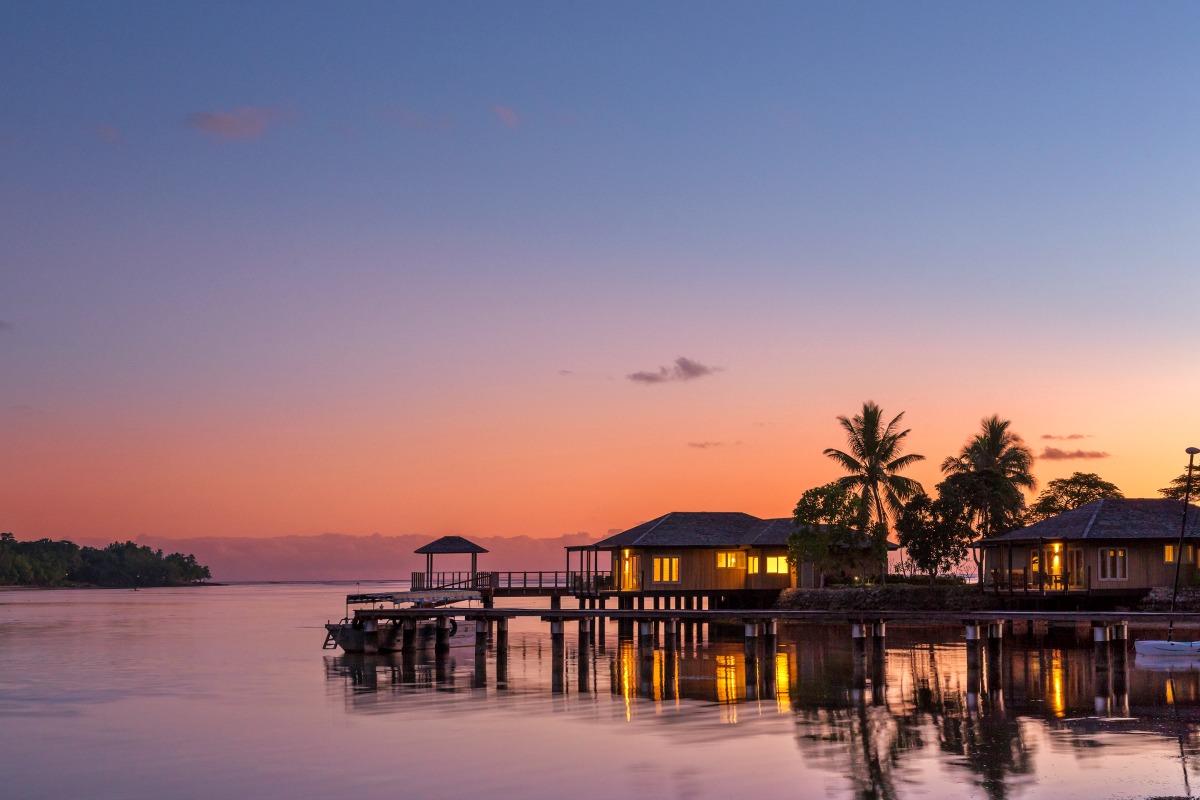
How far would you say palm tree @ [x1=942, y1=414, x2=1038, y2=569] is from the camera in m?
68.4

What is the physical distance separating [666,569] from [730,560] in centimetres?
397

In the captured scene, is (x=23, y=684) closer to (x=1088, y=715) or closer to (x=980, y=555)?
(x=1088, y=715)

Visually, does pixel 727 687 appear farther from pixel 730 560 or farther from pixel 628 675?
pixel 730 560

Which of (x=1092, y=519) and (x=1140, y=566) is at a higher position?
(x=1092, y=519)

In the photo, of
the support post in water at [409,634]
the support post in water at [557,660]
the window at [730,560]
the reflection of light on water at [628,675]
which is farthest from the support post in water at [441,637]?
the window at [730,560]

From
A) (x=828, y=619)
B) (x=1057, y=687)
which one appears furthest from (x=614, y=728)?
(x=828, y=619)

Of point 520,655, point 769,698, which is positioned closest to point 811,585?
point 520,655

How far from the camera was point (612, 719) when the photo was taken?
32.6m

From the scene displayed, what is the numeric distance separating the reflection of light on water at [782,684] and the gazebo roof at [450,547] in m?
19.8

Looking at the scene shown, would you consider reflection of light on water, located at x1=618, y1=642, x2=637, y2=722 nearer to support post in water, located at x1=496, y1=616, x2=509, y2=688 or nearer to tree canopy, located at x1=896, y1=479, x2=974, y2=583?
support post in water, located at x1=496, y1=616, x2=509, y2=688

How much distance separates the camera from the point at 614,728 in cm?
3092

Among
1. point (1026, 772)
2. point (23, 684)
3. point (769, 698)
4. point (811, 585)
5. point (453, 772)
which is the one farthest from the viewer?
point (811, 585)

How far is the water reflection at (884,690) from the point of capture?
25844 millimetres

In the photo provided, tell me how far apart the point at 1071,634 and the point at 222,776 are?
43.5m
